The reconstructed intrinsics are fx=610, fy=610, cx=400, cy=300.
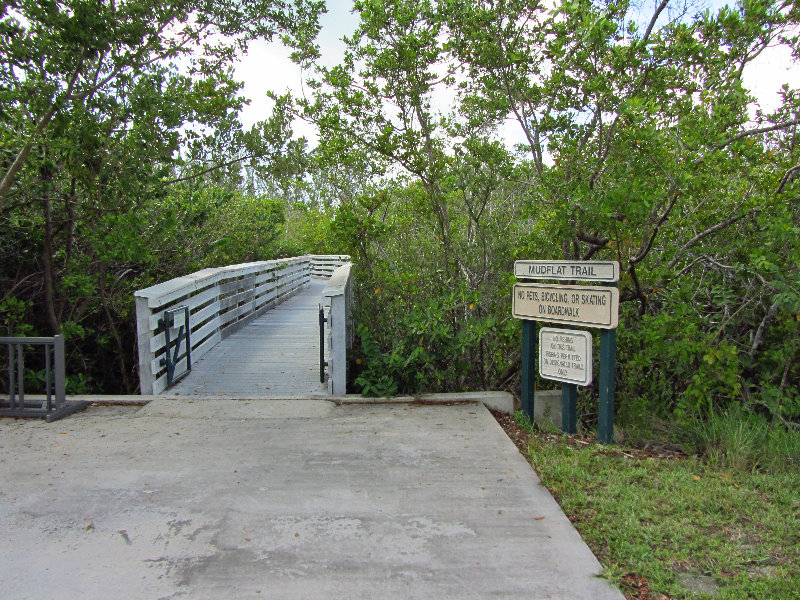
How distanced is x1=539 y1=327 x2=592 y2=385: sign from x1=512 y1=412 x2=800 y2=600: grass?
2.10 ft

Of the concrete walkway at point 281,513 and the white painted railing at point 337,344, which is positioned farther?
the white painted railing at point 337,344

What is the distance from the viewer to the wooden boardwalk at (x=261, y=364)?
727 centimetres

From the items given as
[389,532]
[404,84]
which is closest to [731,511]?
[389,532]

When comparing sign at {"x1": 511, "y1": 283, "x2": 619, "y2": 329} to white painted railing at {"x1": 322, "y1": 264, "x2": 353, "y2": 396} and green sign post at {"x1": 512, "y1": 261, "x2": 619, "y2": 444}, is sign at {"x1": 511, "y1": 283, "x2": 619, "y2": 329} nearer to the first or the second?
green sign post at {"x1": 512, "y1": 261, "x2": 619, "y2": 444}

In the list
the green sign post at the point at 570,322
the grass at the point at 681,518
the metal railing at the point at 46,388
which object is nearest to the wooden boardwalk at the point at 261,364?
the metal railing at the point at 46,388

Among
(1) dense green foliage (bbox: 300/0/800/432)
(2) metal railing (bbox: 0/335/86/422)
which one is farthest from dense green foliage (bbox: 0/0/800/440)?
(2) metal railing (bbox: 0/335/86/422)

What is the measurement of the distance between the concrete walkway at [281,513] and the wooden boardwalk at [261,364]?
52.3 inches

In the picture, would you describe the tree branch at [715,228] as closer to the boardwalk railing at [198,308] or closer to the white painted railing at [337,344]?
the white painted railing at [337,344]

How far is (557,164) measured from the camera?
22.4 feet

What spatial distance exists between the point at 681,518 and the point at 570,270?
2414mm

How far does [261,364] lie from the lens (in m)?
8.52

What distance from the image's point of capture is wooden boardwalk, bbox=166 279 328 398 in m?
7.27

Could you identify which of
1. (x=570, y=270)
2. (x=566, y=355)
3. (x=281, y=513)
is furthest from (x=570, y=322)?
(x=281, y=513)

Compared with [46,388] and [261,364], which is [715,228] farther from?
[46,388]
